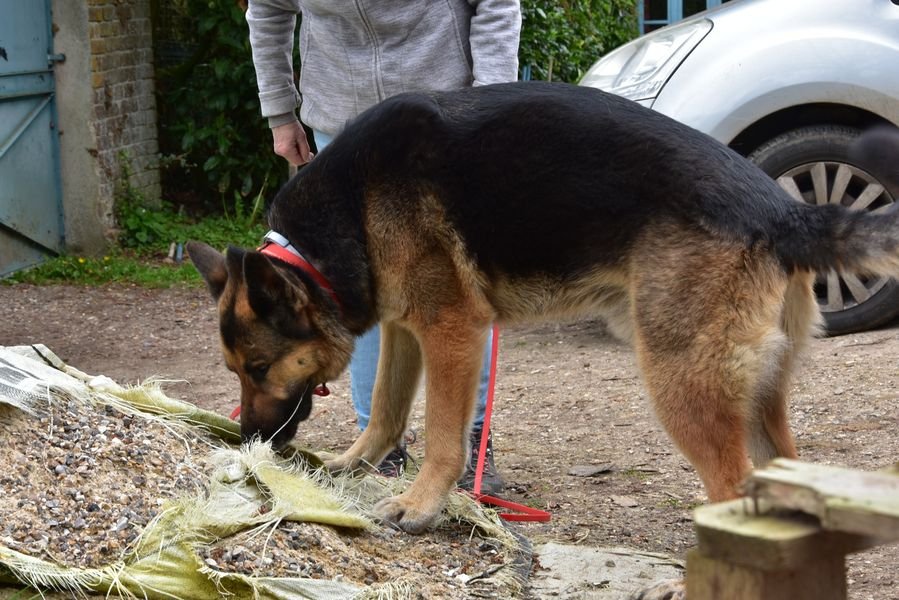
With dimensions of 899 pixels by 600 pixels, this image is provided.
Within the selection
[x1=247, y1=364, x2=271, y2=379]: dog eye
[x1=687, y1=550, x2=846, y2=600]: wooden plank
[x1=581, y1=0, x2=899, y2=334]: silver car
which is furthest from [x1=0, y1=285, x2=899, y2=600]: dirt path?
[x1=687, y1=550, x2=846, y2=600]: wooden plank

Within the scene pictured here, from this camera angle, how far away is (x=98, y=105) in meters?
9.23

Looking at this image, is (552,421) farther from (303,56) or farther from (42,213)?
(42,213)

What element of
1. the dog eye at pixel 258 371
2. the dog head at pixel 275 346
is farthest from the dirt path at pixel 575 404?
the dog eye at pixel 258 371

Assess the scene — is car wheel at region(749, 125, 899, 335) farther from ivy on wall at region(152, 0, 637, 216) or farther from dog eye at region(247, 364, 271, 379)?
ivy on wall at region(152, 0, 637, 216)

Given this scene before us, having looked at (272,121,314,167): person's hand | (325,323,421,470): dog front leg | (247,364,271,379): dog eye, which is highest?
(272,121,314,167): person's hand

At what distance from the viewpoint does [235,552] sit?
11.0 feet

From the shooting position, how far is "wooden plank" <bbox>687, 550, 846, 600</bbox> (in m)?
1.67

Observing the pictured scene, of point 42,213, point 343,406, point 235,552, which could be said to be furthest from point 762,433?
point 42,213

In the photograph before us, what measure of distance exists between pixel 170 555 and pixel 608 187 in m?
1.79

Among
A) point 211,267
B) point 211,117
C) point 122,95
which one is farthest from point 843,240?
point 211,117

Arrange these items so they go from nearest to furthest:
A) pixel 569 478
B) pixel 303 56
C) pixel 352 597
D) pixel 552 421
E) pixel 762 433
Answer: pixel 352 597, pixel 762 433, pixel 303 56, pixel 569 478, pixel 552 421

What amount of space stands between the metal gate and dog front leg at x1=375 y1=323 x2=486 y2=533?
6.10m

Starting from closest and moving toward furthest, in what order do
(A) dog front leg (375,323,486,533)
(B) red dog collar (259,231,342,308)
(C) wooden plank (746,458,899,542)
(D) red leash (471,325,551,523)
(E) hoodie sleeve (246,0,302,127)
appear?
(C) wooden plank (746,458,899,542) → (A) dog front leg (375,323,486,533) → (B) red dog collar (259,231,342,308) → (D) red leash (471,325,551,523) → (E) hoodie sleeve (246,0,302,127)

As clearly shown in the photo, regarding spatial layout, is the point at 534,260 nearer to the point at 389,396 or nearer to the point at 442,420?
the point at 442,420
